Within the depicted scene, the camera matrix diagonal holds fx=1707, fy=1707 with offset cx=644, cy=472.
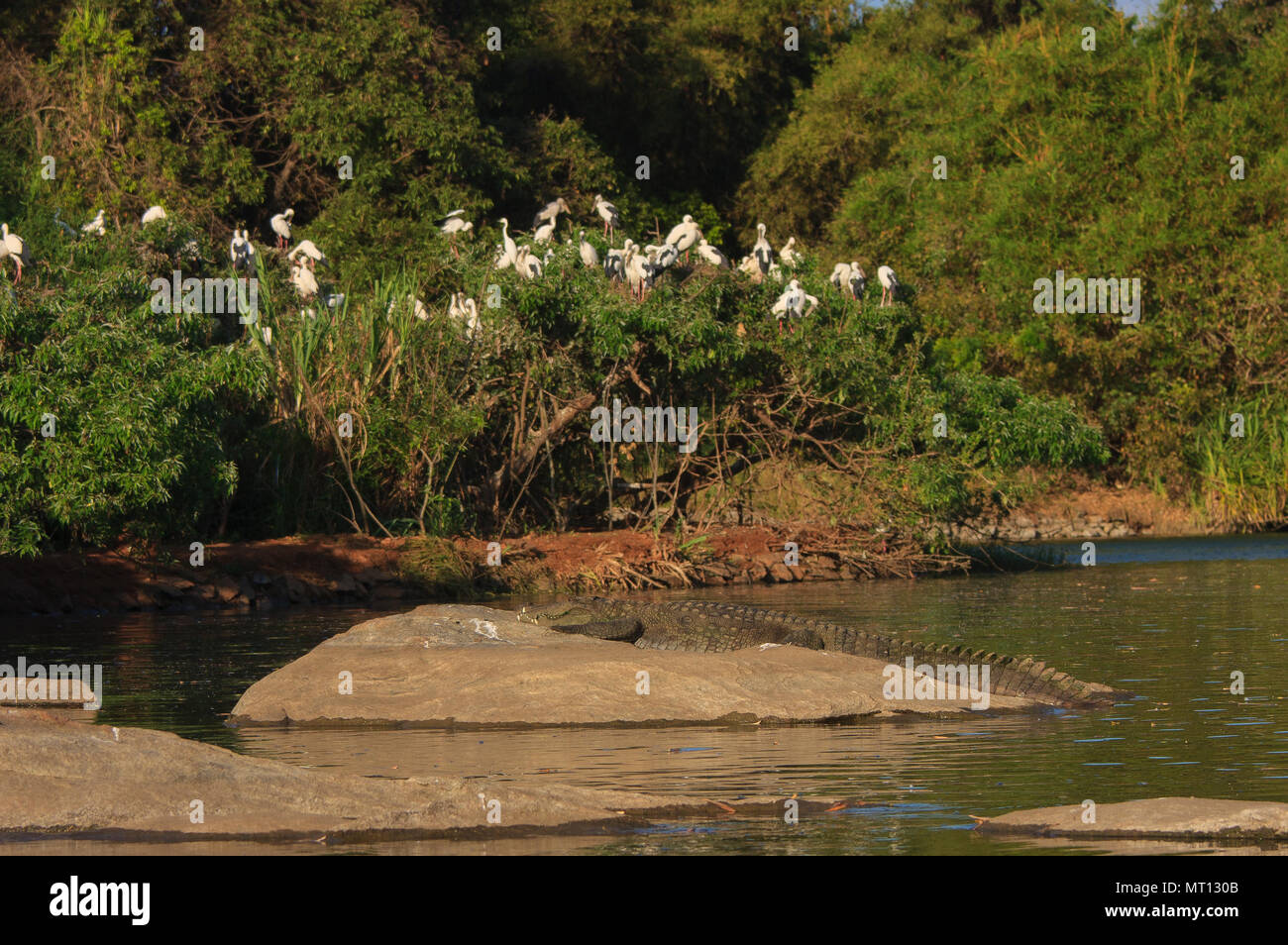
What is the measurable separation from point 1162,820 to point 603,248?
20.0m

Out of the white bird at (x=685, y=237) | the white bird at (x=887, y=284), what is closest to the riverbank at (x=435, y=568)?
the white bird at (x=887, y=284)

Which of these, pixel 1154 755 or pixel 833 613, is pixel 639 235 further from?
pixel 1154 755

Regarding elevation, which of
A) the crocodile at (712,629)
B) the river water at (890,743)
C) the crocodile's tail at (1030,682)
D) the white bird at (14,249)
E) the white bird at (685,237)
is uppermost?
the white bird at (685,237)

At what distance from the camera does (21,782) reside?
7160 millimetres

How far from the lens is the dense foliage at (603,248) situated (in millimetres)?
22719

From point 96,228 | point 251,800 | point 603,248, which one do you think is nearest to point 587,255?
point 603,248

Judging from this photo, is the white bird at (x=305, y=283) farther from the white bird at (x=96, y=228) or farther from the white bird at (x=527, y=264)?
the white bird at (x=527, y=264)

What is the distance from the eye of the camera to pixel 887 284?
26812mm

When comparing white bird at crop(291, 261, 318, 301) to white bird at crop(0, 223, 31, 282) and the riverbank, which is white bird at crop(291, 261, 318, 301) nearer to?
white bird at crop(0, 223, 31, 282)

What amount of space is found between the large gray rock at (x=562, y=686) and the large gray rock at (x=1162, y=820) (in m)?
3.24

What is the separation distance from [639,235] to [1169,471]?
39.6 ft

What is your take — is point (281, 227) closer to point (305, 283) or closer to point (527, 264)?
point (305, 283)

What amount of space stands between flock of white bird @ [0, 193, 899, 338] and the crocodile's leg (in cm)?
1179

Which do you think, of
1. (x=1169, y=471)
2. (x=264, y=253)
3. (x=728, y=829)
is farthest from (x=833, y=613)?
(x=1169, y=471)
